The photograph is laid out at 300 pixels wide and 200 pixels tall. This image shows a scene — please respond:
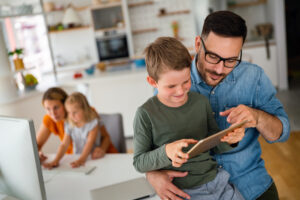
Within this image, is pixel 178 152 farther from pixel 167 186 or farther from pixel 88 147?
pixel 88 147

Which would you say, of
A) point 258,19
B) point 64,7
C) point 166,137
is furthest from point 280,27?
point 166,137

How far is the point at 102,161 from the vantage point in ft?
5.86

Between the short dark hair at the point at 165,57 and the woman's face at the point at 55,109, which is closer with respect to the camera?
the short dark hair at the point at 165,57

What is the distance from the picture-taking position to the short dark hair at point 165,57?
1117 mm

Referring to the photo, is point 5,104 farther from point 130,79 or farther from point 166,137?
point 166,137

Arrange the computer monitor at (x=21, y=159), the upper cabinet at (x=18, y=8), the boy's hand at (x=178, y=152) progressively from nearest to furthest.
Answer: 1. the boy's hand at (x=178, y=152)
2. the computer monitor at (x=21, y=159)
3. the upper cabinet at (x=18, y=8)

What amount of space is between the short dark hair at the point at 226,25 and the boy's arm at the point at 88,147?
3.41 feet

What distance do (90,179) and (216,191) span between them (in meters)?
0.70

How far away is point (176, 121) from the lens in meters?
1.20

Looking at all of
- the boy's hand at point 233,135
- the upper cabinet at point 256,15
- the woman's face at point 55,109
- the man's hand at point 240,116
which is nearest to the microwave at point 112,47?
the upper cabinet at point 256,15

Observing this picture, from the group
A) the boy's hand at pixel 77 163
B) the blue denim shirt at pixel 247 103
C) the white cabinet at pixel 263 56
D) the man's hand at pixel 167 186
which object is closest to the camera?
the man's hand at pixel 167 186

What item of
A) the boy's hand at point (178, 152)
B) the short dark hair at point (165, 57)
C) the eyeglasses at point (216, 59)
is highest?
the short dark hair at point (165, 57)

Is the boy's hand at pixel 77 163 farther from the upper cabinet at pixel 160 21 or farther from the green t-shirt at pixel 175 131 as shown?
the upper cabinet at pixel 160 21

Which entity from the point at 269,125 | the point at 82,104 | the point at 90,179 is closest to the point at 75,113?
the point at 82,104
